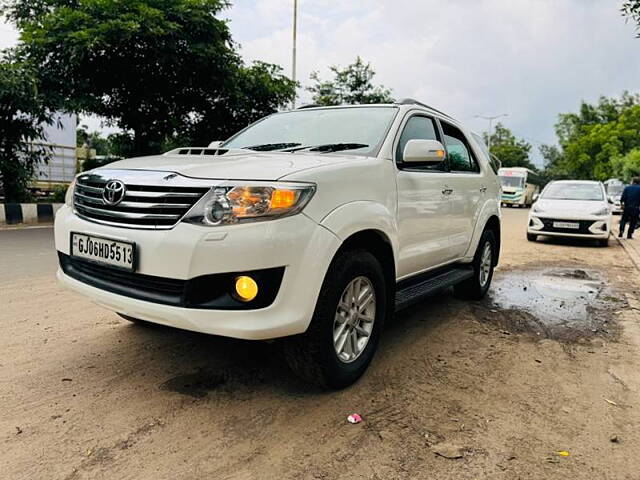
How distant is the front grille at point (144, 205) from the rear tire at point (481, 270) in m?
3.28

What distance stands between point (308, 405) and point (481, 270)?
3.13 m

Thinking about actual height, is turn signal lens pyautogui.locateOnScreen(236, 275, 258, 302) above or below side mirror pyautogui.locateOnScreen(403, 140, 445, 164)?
below

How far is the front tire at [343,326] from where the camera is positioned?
2521mm

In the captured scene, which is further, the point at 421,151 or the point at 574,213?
the point at 574,213

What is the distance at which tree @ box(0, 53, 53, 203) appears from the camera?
391 inches

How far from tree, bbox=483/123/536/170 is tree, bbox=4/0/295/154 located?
2050 inches

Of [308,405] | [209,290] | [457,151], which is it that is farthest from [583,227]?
[209,290]

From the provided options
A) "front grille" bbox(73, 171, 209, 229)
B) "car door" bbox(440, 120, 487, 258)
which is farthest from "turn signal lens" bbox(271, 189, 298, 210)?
"car door" bbox(440, 120, 487, 258)

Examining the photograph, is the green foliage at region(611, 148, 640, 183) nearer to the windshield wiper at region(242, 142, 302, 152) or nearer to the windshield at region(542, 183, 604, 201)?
the windshield at region(542, 183, 604, 201)

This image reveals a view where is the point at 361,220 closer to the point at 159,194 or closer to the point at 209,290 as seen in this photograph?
the point at 209,290

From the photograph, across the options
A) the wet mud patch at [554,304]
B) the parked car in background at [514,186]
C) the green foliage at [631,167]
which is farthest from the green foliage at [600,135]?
the wet mud patch at [554,304]

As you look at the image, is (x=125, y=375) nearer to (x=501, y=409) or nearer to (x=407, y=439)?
(x=407, y=439)

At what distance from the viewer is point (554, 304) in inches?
202

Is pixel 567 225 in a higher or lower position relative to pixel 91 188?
lower
